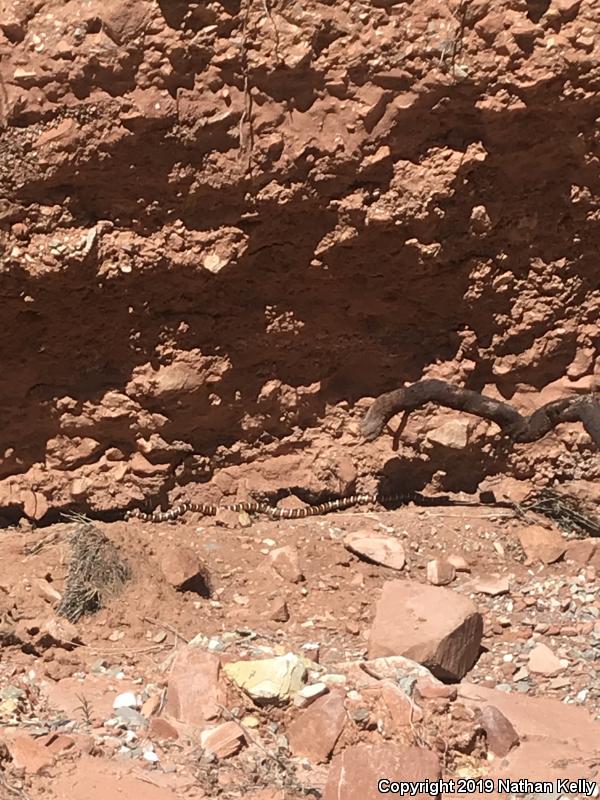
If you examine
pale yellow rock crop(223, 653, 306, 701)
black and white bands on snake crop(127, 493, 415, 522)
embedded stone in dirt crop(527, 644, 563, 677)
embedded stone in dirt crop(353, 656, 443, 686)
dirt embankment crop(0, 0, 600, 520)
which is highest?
dirt embankment crop(0, 0, 600, 520)

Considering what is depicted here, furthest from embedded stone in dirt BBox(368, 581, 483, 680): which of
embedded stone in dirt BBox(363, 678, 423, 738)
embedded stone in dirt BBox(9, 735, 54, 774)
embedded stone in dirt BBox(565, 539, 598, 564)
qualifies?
embedded stone in dirt BBox(9, 735, 54, 774)

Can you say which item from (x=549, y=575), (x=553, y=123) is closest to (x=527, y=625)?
(x=549, y=575)

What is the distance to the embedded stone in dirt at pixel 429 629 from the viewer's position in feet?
21.2

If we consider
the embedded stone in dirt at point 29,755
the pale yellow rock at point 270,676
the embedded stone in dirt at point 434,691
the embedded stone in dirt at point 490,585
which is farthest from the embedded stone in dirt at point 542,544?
the embedded stone in dirt at point 29,755

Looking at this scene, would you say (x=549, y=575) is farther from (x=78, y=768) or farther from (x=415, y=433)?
(x=78, y=768)

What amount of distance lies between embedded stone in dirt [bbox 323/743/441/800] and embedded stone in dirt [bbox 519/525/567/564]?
Result: 317 cm

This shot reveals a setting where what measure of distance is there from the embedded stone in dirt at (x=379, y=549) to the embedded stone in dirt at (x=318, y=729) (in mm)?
2366

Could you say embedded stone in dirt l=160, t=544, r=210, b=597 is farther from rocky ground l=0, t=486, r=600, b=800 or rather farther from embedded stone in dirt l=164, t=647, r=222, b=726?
embedded stone in dirt l=164, t=647, r=222, b=726

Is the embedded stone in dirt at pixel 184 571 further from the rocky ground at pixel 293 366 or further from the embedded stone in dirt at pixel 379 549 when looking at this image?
the embedded stone in dirt at pixel 379 549

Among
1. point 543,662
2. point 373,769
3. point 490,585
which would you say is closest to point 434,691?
point 373,769

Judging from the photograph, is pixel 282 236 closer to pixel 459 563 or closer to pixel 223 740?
pixel 459 563

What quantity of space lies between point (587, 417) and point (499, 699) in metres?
2.90

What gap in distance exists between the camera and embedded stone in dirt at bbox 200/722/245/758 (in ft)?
18.0

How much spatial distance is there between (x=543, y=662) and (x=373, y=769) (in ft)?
7.10
